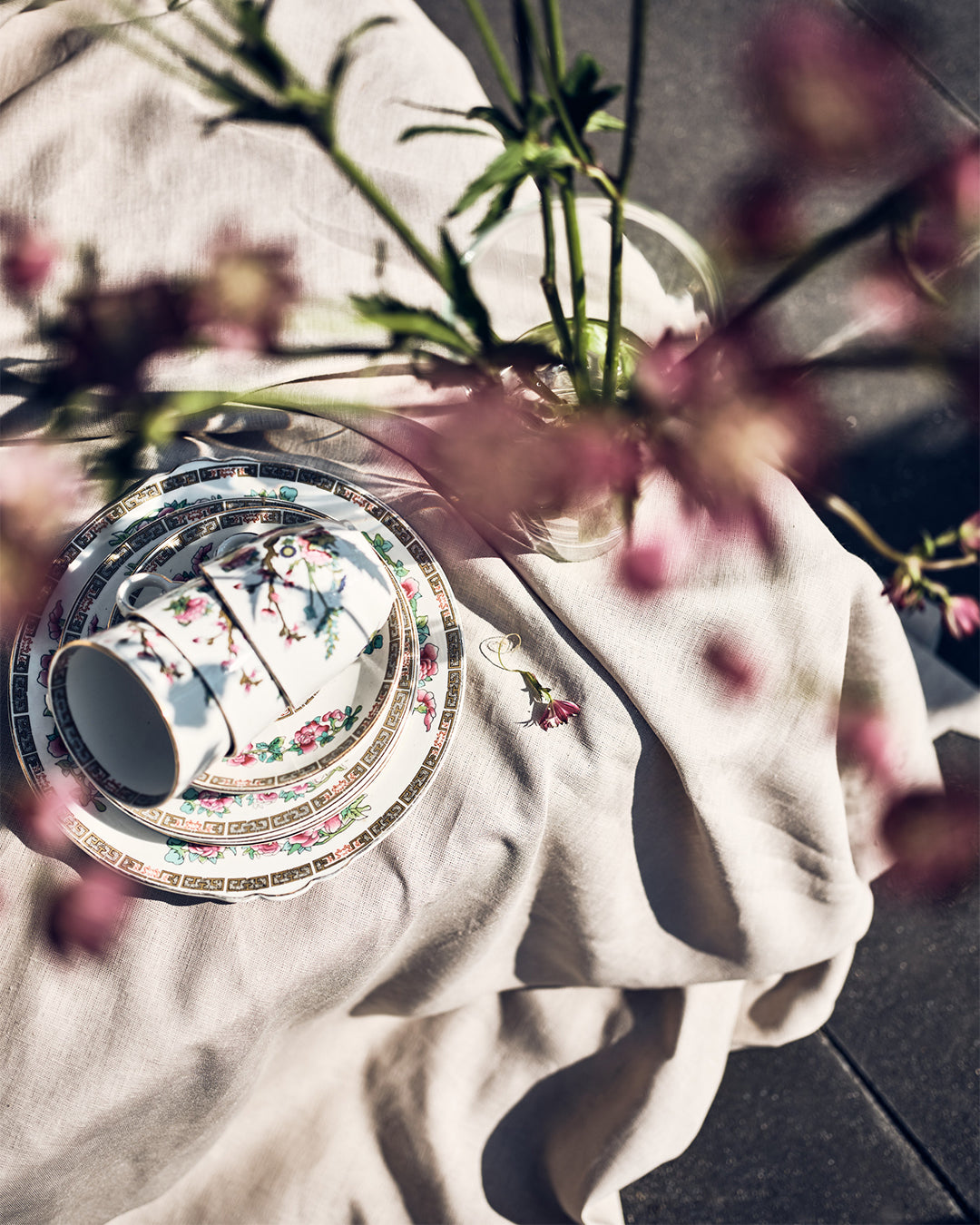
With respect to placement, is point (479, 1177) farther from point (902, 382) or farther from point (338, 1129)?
point (902, 382)

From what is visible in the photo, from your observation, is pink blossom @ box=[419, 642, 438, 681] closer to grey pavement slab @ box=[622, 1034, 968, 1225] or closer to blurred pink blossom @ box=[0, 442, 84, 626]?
blurred pink blossom @ box=[0, 442, 84, 626]

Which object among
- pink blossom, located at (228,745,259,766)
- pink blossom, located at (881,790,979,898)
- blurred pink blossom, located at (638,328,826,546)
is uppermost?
blurred pink blossom, located at (638,328,826,546)

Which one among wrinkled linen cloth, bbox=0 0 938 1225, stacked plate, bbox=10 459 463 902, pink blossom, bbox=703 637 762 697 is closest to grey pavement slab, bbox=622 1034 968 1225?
wrinkled linen cloth, bbox=0 0 938 1225

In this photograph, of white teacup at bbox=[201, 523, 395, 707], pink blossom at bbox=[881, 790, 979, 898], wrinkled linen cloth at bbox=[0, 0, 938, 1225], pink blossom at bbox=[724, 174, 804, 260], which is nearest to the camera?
pink blossom at bbox=[724, 174, 804, 260]

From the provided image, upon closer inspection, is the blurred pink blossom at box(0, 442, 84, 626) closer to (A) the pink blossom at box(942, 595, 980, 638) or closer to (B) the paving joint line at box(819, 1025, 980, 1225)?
(A) the pink blossom at box(942, 595, 980, 638)

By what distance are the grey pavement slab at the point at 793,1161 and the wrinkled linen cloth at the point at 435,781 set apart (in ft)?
0.83

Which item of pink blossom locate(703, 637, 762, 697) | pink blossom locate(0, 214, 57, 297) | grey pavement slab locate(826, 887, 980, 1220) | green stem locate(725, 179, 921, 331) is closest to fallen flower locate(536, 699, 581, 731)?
pink blossom locate(703, 637, 762, 697)

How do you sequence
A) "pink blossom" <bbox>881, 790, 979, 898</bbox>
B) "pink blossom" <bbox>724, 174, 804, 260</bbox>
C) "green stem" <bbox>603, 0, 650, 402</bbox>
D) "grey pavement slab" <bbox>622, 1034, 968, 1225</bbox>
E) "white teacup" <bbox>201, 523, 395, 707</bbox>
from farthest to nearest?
1. "grey pavement slab" <bbox>622, 1034, 968, 1225</bbox>
2. "pink blossom" <bbox>881, 790, 979, 898</bbox>
3. "white teacup" <bbox>201, 523, 395, 707</bbox>
4. "pink blossom" <bbox>724, 174, 804, 260</bbox>
5. "green stem" <bbox>603, 0, 650, 402</bbox>

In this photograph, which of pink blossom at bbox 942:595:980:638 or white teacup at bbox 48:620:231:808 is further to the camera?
pink blossom at bbox 942:595:980:638

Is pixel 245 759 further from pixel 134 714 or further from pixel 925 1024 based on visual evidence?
pixel 925 1024

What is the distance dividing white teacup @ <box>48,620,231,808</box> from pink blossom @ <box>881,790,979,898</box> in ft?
1.85

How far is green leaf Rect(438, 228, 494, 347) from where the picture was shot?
1.17 ft

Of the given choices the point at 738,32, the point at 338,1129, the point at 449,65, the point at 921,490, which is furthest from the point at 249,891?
the point at 738,32

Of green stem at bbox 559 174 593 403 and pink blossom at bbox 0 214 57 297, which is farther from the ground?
pink blossom at bbox 0 214 57 297
